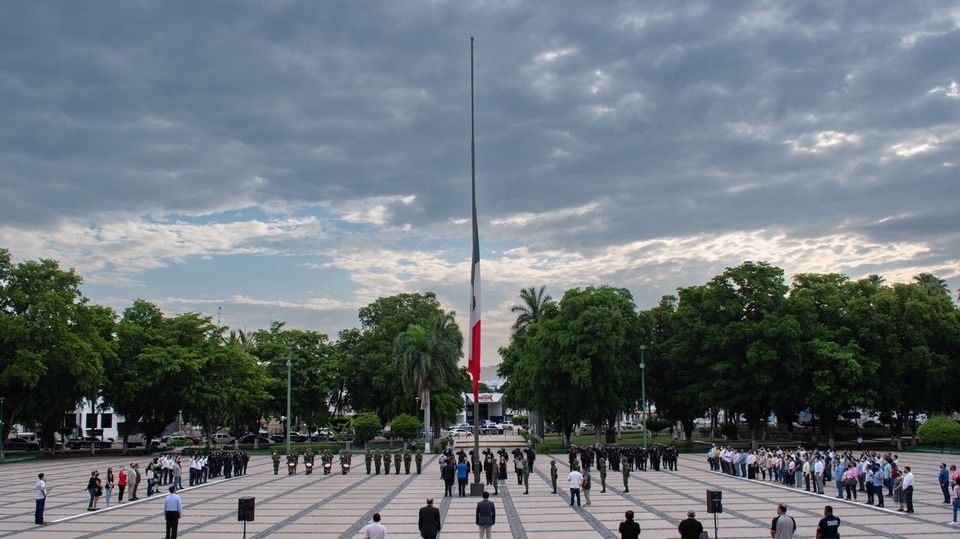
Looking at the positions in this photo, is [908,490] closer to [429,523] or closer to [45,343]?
[429,523]

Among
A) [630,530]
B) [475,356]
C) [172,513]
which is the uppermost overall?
[475,356]

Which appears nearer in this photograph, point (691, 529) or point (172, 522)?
point (691, 529)

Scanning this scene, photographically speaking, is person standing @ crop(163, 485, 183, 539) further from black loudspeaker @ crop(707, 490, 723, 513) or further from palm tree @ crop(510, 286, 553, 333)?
palm tree @ crop(510, 286, 553, 333)

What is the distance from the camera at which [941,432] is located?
5003 centimetres

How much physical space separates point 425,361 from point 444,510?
33031 mm

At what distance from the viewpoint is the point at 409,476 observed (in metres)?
38.9

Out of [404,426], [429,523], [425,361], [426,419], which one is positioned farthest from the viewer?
[425,361]

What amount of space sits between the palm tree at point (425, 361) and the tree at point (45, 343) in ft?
69.4

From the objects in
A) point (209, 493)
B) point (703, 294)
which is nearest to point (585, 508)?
point (209, 493)

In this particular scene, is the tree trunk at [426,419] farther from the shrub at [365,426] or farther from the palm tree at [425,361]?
the shrub at [365,426]

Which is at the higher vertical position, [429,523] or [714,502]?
[714,502]

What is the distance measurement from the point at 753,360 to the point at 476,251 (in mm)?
29569

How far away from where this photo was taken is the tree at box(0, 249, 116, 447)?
164 feet

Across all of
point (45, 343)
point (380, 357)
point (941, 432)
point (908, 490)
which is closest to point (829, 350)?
point (941, 432)
